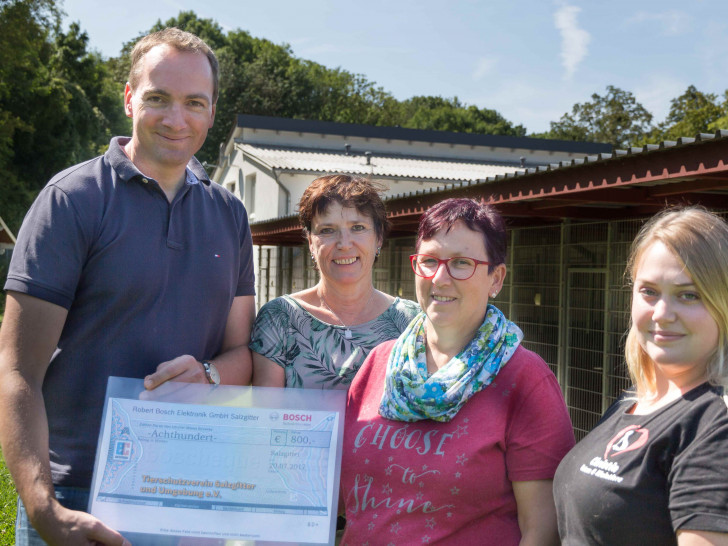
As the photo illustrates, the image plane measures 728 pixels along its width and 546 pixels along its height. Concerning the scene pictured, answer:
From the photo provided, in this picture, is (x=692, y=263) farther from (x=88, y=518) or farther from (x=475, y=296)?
(x=88, y=518)

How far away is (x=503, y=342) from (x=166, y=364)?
103cm

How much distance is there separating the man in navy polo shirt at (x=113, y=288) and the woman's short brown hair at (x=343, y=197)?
1.45 ft

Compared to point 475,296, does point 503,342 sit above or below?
below

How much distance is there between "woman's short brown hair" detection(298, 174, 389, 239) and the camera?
284 centimetres

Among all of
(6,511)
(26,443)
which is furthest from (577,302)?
(26,443)

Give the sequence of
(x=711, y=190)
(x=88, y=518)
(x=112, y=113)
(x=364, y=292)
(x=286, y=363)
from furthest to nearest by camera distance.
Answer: (x=112, y=113)
(x=711, y=190)
(x=364, y=292)
(x=286, y=363)
(x=88, y=518)

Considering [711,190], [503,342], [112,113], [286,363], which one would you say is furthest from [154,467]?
[112,113]

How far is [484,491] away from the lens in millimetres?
2127

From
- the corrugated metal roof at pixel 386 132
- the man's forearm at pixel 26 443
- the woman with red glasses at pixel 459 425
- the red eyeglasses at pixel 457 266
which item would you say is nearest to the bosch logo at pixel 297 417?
the woman with red glasses at pixel 459 425

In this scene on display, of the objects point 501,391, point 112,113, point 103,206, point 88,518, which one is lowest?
point 88,518

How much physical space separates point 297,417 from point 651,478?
1013 mm

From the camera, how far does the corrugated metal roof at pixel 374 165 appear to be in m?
23.8

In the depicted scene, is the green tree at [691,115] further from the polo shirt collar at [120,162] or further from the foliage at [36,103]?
the polo shirt collar at [120,162]

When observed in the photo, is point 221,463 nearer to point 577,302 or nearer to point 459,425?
point 459,425
